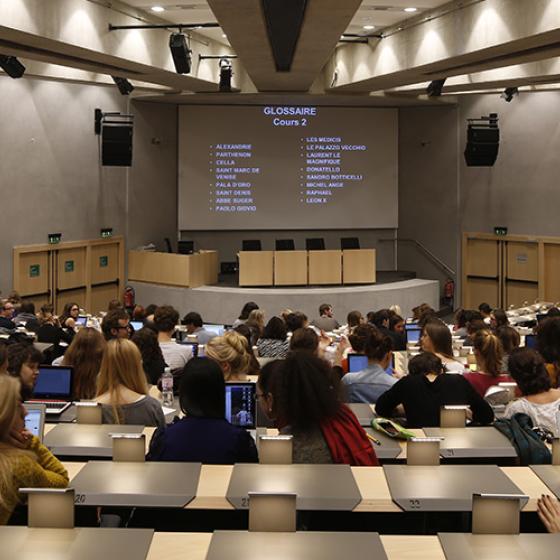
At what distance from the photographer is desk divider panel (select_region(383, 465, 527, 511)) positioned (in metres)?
3.10

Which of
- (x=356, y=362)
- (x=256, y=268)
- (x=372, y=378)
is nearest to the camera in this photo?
(x=372, y=378)

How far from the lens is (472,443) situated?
13.1 feet

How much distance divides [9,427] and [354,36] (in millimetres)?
11881

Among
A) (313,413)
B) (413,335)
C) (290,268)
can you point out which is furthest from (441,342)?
(290,268)

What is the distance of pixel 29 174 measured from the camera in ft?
45.0

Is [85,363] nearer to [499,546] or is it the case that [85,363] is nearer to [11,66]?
[499,546]

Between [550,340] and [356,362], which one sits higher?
[550,340]

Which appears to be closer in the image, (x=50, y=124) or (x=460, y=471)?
(x=460, y=471)

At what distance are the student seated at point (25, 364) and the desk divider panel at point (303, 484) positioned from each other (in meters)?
2.01

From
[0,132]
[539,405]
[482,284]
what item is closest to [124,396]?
[539,405]

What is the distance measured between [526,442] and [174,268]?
1185 centimetres

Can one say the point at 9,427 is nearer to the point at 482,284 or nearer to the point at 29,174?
the point at 29,174

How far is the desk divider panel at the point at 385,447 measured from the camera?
3.92m

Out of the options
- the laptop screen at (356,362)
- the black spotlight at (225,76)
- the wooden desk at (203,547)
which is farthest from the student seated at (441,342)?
the black spotlight at (225,76)
